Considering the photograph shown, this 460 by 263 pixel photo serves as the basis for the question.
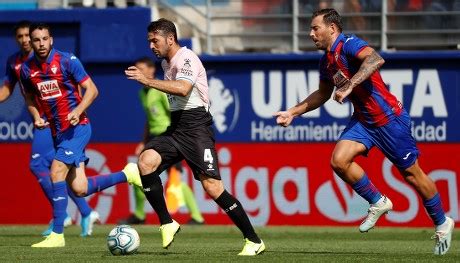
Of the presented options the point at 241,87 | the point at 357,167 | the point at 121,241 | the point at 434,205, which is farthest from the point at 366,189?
the point at 241,87

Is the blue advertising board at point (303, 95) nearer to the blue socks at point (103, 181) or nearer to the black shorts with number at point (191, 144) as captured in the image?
the blue socks at point (103, 181)

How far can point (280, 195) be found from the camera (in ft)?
61.0

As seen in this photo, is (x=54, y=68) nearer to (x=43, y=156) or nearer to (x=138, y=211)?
(x=43, y=156)

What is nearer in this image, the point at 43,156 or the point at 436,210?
the point at 436,210

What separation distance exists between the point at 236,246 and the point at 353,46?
10.4ft

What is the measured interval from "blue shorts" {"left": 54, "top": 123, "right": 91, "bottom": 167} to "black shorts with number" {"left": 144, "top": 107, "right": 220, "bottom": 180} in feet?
6.26

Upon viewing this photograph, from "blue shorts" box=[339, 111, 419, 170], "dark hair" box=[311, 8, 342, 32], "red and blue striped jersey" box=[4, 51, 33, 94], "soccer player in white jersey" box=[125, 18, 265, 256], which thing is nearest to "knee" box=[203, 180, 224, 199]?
"soccer player in white jersey" box=[125, 18, 265, 256]

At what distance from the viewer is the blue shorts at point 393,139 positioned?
11.9m

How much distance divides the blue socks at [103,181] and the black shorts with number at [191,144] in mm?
2239

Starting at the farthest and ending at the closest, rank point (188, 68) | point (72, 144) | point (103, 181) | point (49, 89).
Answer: point (103, 181) < point (49, 89) < point (72, 144) < point (188, 68)

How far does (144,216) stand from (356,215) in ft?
11.0

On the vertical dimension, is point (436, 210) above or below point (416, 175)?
below

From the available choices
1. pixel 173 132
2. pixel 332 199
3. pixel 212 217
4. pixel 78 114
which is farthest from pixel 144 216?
pixel 173 132

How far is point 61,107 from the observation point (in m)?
13.8
